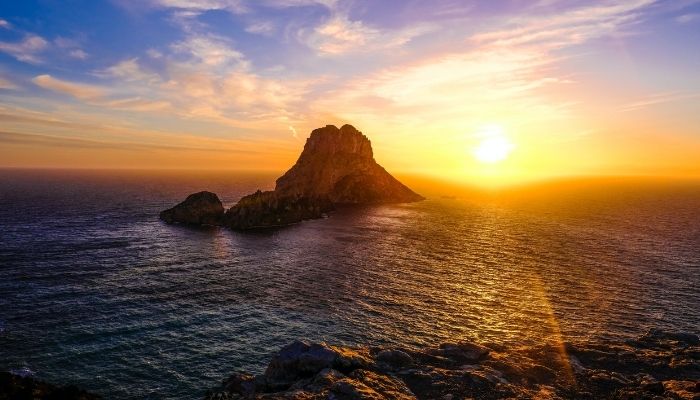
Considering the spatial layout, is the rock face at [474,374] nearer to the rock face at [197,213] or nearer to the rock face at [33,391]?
the rock face at [33,391]

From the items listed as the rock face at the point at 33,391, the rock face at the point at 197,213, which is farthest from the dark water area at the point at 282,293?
the rock face at the point at 197,213

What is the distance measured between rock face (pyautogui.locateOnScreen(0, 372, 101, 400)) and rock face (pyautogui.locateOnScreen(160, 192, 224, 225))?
10113 centimetres

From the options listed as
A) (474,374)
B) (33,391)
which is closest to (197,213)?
(33,391)

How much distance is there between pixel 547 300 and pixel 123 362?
6279 centimetres

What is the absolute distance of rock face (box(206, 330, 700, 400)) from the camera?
33.7 meters

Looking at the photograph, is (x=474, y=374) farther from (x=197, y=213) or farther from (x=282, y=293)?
(x=197, y=213)

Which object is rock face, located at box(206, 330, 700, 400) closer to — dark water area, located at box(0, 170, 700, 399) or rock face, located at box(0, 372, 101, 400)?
dark water area, located at box(0, 170, 700, 399)

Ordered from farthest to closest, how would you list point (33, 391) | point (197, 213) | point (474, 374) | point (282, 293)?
1. point (197, 213)
2. point (282, 293)
3. point (474, 374)
4. point (33, 391)

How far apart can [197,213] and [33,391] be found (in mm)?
107927

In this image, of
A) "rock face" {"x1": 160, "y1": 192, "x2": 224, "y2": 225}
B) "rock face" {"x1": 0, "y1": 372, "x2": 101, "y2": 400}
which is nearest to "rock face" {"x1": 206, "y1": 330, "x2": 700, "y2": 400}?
"rock face" {"x1": 0, "y1": 372, "x2": 101, "y2": 400}

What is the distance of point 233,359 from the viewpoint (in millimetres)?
47594

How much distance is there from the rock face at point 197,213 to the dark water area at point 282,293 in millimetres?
9174

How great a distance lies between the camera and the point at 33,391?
116ft

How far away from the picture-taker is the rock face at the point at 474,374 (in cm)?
3369
